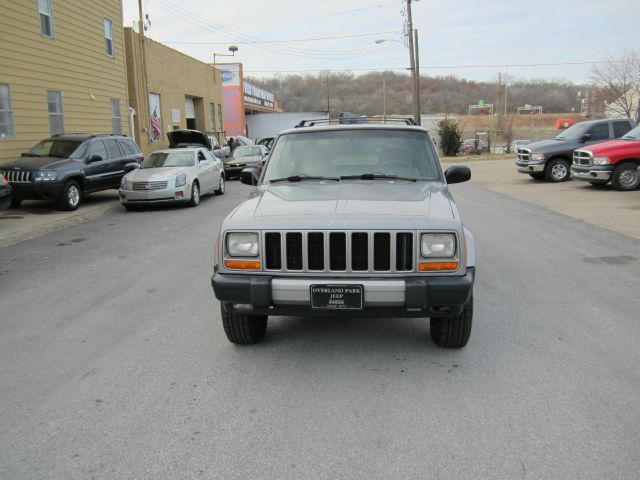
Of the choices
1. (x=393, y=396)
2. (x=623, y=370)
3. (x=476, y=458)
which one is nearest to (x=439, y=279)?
(x=393, y=396)

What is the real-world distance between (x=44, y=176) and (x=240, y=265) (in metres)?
10.0

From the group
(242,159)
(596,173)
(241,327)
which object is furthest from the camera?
(242,159)

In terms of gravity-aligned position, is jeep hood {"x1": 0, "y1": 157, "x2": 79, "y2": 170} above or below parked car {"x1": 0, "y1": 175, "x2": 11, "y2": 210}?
above

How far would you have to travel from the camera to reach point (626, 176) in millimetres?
15609

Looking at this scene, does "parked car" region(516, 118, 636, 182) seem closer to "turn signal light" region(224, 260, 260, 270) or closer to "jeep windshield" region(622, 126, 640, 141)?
"jeep windshield" region(622, 126, 640, 141)

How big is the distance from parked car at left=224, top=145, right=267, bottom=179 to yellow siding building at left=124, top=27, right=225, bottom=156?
15.6ft

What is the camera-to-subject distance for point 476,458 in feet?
9.89

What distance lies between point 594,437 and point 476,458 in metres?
0.73

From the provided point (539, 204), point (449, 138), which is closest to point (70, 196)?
point (539, 204)

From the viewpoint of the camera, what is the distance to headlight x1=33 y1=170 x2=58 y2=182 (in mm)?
12391

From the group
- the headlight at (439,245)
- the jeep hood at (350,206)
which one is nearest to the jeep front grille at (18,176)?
the jeep hood at (350,206)

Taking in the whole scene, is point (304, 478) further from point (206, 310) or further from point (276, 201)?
point (206, 310)

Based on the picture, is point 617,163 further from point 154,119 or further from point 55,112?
point 154,119

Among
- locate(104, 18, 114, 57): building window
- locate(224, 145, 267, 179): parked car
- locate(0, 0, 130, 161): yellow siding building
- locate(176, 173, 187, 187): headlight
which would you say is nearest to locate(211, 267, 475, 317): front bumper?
locate(176, 173, 187, 187): headlight
